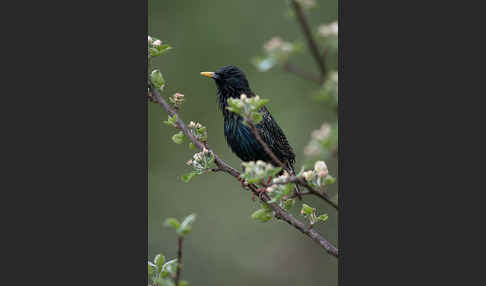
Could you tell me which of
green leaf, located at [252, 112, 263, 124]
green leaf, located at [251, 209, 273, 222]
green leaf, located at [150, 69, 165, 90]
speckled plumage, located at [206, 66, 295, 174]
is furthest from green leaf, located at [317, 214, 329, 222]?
speckled plumage, located at [206, 66, 295, 174]

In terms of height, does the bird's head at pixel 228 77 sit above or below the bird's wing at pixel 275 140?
above

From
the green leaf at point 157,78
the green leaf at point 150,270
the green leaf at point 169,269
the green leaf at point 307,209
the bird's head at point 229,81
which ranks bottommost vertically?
the green leaf at point 150,270

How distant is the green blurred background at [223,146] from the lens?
19.8ft

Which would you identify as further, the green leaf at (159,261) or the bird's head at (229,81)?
the bird's head at (229,81)

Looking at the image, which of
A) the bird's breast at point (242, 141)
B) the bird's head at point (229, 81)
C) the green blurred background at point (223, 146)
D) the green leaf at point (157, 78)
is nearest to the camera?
the green leaf at point (157, 78)

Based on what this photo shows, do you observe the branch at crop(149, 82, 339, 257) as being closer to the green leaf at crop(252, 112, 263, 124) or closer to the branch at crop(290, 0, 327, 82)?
the green leaf at crop(252, 112, 263, 124)

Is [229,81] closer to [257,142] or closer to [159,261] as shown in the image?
[257,142]

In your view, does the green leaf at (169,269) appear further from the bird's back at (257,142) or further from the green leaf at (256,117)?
the bird's back at (257,142)

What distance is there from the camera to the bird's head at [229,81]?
5.01 meters

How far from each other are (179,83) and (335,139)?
2.42 m

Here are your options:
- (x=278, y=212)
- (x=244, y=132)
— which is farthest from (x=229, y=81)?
(x=278, y=212)

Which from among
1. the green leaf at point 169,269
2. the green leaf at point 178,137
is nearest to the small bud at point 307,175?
the green leaf at point 169,269

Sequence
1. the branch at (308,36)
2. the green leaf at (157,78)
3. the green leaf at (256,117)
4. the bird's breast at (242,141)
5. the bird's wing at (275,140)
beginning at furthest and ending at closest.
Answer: the bird's breast at (242,141) < the bird's wing at (275,140) < the branch at (308,36) < the green leaf at (157,78) < the green leaf at (256,117)

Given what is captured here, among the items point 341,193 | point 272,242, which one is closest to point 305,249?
point 272,242
